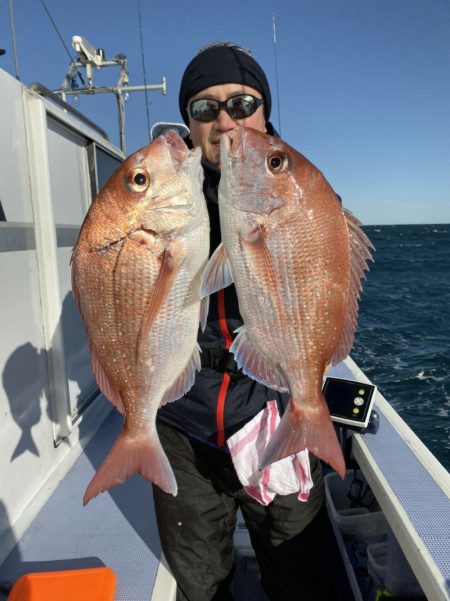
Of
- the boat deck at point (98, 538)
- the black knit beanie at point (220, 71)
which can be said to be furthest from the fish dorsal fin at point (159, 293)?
the boat deck at point (98, 538)

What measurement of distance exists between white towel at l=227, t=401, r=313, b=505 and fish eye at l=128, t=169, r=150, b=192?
101cm

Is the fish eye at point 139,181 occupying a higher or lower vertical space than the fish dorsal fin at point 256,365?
higher

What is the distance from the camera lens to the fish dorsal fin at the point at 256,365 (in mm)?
1520

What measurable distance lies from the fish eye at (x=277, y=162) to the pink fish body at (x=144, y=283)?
23cm

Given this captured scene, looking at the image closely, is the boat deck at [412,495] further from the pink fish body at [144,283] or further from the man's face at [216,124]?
the man's face at [216,124]

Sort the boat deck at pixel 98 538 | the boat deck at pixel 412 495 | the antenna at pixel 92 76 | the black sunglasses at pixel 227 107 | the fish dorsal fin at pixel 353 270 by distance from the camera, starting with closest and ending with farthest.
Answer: the fish dorsal fin at pixel 353 270 < the boat deck at pixel 412 495 < the black sunglasses at pixel 227 107 < the boat deck at pixel 98 538 < the antenna at pixel 92 76

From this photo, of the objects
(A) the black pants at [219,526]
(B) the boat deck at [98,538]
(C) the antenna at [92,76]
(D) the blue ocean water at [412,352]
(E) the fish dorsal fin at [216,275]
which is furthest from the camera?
(D) the blue ocean water at [412,352]

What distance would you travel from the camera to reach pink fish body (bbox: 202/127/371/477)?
1419mm

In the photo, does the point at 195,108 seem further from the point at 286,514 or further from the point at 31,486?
the point at 31,486

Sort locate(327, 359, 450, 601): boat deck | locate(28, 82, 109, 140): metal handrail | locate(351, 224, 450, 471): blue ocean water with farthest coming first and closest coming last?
locate(351, 224, 450, 471): blue ocean water → locate(28, 82, 109, 140): metal handrail → locate(327, 359, 450, 601): boat deck

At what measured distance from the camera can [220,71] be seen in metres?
1.78

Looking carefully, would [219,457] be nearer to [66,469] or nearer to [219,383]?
[219,383]

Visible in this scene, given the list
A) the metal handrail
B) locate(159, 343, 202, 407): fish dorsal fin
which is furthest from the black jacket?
the metal handrail

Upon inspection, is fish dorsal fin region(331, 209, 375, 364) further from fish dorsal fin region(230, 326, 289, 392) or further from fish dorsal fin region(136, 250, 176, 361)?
fish dorsal fin region(136, 250, 176, 361)
